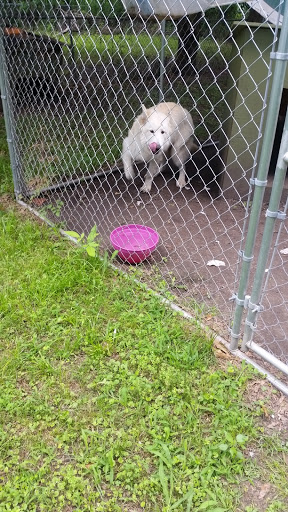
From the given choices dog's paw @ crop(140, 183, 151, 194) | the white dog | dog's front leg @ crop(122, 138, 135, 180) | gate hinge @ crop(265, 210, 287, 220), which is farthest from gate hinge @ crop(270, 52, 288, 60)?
dog's paw @ crop(140, 183, 151, 194)

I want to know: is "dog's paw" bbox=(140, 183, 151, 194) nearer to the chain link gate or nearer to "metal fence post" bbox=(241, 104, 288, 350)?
the chain link gate

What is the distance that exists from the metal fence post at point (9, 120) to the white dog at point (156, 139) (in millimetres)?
1027

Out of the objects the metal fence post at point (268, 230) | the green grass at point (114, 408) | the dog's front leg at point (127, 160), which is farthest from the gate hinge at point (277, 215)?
the dog's front leg at point (127, 160)

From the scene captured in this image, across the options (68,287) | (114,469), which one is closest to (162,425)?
(114,469)

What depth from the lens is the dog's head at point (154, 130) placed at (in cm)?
364

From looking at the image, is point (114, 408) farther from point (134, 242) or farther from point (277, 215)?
point (134, 242)

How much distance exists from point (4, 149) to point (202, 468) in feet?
13.9

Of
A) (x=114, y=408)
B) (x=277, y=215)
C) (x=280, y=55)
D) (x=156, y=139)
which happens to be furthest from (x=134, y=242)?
(x=280, y=55)

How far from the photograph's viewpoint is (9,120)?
3.48 metres

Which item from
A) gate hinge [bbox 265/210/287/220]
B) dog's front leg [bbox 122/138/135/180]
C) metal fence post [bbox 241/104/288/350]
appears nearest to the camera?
metal fence post [bbox 241/104/288/350]

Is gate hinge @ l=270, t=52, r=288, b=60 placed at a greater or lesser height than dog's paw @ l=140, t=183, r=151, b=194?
greater

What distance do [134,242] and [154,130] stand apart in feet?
3.79

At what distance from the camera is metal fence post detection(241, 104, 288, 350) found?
1581 millimetres

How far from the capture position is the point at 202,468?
1703 mm
